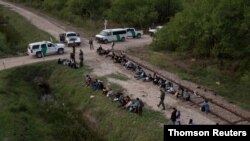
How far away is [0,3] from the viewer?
283ft

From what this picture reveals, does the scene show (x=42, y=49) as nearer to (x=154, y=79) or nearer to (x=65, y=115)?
(x=65, y=115)

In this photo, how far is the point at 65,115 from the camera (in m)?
32.8

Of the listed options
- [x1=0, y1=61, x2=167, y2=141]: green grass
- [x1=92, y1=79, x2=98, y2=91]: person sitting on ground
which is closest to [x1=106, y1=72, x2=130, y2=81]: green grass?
[x1=0, y1=61, x2=167, y2=141]: green grass

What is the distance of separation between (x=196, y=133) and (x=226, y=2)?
19725 millimetres

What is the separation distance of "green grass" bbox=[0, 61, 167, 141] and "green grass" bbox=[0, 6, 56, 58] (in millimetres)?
9160

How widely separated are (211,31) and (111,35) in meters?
15.1

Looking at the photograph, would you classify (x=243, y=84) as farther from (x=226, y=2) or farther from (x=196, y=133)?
(x=196, y=133)

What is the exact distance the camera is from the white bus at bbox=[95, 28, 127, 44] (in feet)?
166

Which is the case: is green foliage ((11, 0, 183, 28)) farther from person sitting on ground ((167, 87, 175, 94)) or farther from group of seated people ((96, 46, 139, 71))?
person sitting on ground ((167, 87, 175, 94))

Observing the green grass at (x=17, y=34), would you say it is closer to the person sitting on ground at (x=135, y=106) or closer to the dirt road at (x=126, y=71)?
the dirt road at (x=126, y=71)

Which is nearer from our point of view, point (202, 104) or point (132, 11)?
point (202, 104)

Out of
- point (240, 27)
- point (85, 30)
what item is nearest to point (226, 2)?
point (240, 27)

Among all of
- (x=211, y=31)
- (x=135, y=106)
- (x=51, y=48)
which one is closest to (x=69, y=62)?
(x=51, y=48)

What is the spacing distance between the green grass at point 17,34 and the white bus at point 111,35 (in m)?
6.36
